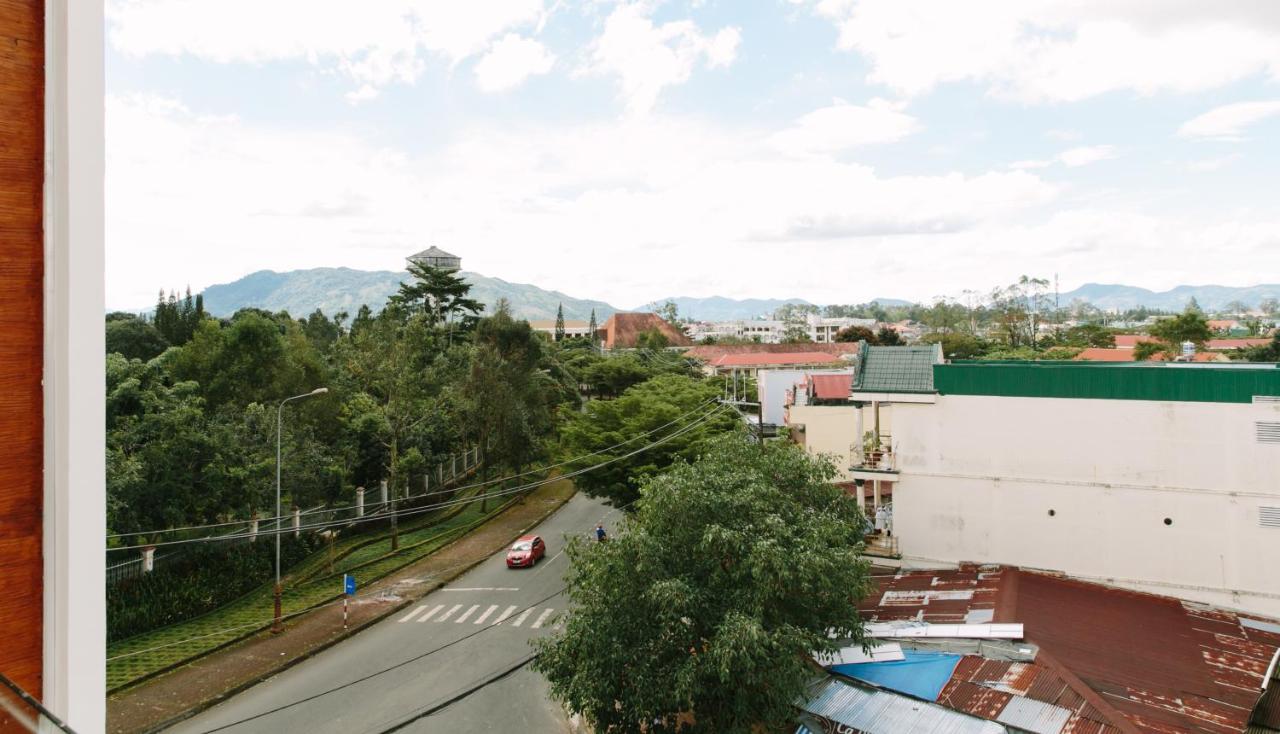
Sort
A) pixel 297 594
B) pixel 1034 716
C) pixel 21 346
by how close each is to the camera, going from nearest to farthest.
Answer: pixel 21 346
pixel 1034 716
pixel 297 594

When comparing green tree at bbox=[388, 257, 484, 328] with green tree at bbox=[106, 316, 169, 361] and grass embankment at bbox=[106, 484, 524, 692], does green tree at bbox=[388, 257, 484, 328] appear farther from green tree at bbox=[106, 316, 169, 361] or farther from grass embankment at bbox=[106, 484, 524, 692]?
grass embankment at bbox=[106, 484, 524, 692]

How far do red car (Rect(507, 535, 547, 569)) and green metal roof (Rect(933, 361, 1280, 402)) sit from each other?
14641 millimetres

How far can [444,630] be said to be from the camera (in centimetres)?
1958

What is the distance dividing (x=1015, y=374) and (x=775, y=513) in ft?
25.1

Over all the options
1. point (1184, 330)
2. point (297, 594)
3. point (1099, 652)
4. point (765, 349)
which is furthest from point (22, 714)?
point (765, 349)

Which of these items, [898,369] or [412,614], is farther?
[412,614]

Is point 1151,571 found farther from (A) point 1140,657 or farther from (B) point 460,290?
(B) point 460,290

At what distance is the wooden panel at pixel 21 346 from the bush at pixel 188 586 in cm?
1832

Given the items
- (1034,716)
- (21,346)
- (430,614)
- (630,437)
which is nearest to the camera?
(21,346)

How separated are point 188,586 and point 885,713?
18.3 meters

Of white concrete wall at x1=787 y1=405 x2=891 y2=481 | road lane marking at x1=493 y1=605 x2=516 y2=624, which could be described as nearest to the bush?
road lane marking at x1=493 y1=605 x2=516 y2=624

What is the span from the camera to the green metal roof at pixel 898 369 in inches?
666

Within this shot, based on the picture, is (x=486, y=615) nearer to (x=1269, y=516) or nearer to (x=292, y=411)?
(x=292, y=411)

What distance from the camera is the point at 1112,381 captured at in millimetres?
15242
